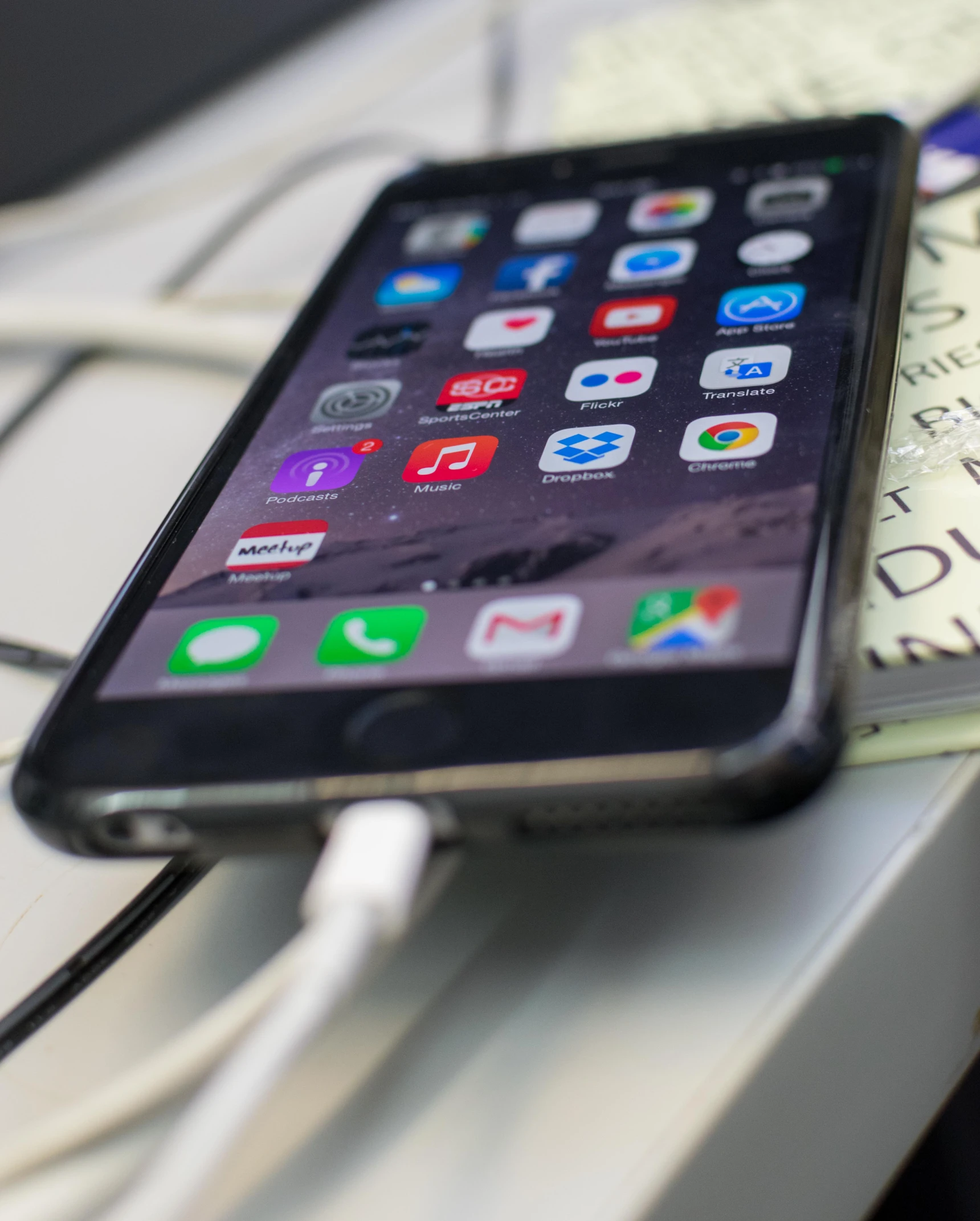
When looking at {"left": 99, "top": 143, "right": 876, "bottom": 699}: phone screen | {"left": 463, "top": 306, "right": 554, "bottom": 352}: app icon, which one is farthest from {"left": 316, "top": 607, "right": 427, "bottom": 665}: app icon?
{"left": 463, "top": 306, "right": 554, "bottom": 352}: app icon

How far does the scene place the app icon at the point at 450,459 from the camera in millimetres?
254

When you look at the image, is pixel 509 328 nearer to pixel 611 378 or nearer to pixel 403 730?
pixel 611 378

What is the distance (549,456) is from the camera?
25cm

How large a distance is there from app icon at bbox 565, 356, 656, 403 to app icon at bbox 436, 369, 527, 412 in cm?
1

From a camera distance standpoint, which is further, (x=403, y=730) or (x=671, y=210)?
(x=671, y=210)

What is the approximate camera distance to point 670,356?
10.8 inches

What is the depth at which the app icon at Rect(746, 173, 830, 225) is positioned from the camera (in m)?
0.32

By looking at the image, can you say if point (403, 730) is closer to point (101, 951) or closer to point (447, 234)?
point (101, 951)

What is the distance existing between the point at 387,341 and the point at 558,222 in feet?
0.26

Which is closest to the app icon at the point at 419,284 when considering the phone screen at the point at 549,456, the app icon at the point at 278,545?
the phone screen at the point at 549,456

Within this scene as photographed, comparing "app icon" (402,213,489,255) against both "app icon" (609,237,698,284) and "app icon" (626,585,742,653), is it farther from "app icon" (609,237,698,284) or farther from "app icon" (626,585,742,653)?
"app icon" (626,585,742,653)

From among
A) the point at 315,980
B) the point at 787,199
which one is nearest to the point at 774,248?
the point at 787,199

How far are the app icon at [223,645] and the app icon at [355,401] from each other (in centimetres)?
8

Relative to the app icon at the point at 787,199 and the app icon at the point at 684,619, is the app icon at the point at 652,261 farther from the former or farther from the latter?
the app icon at the point at 684,619
